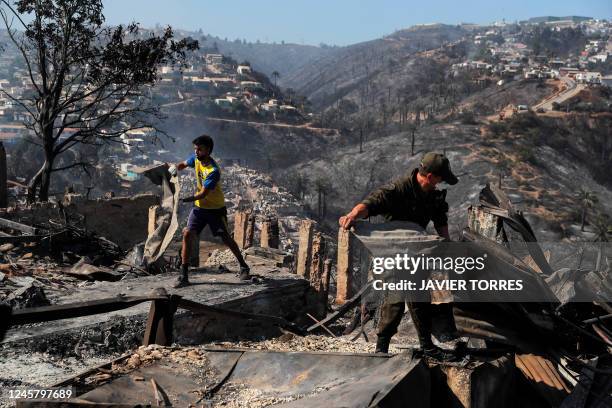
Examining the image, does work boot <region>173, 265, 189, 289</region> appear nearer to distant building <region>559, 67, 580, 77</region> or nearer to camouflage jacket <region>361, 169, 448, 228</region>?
camouflage jacket <region>361, 169, 448, 228</region>

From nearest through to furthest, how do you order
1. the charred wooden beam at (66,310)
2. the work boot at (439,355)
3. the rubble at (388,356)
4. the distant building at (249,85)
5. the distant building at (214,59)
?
the charred wooden beam at (66,310) < the rubble at (388,356) < the work boot at (439,355) < the distant building at (249,85) < the distant building at (214,59)

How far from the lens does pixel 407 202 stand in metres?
4.36

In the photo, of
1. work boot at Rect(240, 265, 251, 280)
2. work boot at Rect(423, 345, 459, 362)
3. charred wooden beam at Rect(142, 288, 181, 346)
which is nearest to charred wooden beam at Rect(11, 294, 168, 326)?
charred wooden beam at Rect(142, 288, 181, 346)

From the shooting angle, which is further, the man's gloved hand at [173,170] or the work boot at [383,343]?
the man's gloved hand at [173,170]

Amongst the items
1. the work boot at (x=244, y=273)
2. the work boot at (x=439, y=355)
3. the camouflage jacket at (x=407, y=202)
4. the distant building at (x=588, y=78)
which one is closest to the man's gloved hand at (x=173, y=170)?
the work boot at (x=244, y=273)

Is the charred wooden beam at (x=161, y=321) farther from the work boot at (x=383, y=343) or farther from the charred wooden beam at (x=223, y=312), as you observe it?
the work boot at (x=383, y=343)

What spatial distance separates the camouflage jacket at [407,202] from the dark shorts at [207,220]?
2.83 m

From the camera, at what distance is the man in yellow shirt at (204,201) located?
665cm

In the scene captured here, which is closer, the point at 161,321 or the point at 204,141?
the point at 161,321

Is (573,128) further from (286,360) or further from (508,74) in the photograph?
(286,360)

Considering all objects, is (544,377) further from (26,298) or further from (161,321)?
(26,298)

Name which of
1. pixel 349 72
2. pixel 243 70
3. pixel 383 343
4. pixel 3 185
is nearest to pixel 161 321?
pixel 383 343

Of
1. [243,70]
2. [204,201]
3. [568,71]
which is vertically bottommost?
[204,201]

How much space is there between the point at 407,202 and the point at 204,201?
2.95 m
